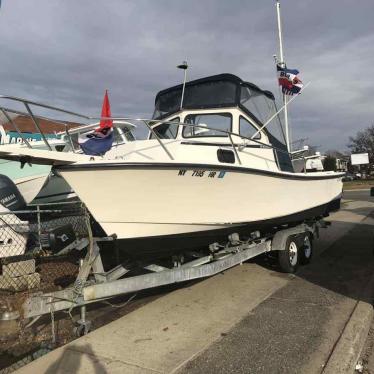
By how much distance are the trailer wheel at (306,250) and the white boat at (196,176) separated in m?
0.38

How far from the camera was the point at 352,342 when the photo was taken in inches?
→ 166

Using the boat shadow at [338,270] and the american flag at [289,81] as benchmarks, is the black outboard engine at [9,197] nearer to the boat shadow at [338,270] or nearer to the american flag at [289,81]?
the boat shadow at [338,270]

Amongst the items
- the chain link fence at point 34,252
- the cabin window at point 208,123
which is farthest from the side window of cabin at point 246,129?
the chain link fence at point 34,252

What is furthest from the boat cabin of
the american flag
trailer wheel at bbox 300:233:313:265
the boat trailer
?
the american flag

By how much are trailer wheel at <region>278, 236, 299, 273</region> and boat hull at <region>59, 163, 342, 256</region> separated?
41.6 inches

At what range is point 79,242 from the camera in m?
5.68

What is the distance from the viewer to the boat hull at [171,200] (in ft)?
15.8

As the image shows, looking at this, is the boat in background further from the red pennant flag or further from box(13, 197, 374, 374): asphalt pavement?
box(13, 197, 374, 374): asphalt pavement

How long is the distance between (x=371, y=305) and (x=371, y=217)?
36.1 ft

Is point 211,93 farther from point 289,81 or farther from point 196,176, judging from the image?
point 289,81

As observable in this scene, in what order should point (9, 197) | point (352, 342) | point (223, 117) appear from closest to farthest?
point (352, 342), point (223, 117), point (9, 197)

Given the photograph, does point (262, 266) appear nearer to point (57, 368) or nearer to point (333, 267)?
point (333, 267)

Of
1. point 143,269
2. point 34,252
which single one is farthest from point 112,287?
point 34,252

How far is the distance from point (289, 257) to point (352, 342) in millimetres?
3070
